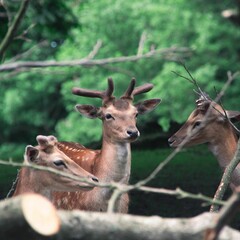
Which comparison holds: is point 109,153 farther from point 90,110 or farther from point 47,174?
point 47,174

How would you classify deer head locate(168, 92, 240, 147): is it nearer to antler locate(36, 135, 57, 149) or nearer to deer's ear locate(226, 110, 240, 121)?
deer's ear locate(226, 110, 240, 121)

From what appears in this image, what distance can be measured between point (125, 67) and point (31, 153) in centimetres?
2298

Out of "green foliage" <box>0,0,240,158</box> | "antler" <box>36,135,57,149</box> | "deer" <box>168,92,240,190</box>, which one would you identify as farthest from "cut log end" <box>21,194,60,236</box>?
"green foliage" <box>0,0,240,158</box>

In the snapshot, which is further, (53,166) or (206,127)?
(206,127)

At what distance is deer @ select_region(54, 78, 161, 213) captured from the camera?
899 cm

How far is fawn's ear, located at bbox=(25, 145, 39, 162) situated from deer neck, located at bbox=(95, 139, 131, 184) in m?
1.01

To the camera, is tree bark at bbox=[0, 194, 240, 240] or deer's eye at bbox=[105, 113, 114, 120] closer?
tree bark at bbox=[0, 194, 240, 240]

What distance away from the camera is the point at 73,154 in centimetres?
959

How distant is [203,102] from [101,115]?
87 cm

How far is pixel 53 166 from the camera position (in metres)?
8.20

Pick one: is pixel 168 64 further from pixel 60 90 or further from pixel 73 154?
pixel 73 154

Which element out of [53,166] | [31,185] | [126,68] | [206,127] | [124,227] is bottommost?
[124,227]

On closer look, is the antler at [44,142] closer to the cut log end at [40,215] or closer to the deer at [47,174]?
the deer at [47,174]

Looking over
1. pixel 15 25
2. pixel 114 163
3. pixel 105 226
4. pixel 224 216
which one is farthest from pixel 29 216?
pixel 114 163
